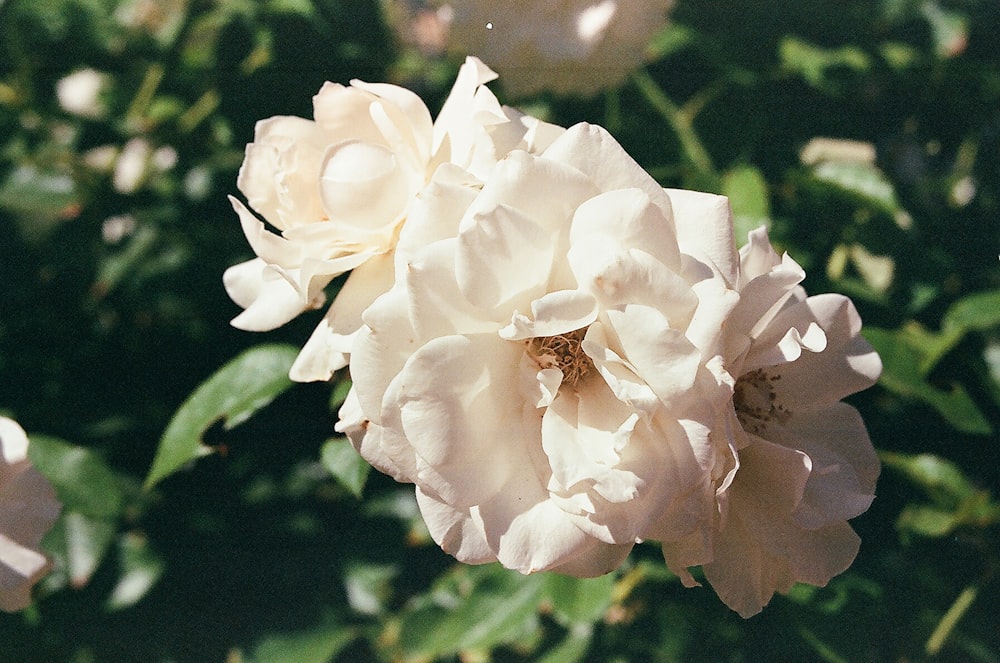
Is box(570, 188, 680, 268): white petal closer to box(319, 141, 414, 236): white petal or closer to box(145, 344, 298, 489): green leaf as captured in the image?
box(319, 141, 414, 236): white petal

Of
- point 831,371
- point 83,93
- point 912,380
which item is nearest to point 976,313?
point 912,380

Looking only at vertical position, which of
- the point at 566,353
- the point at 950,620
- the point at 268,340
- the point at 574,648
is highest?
the point at 566,353

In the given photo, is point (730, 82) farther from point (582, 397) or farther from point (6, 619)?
point (6, 619)

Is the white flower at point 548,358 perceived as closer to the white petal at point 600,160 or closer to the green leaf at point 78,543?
the white petal at point 600,160

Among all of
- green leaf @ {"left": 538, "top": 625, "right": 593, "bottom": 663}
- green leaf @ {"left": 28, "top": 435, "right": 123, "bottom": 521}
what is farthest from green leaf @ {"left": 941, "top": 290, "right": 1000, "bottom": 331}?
green leaf @ {"left": 28, "top": 435, "right": 123, "bottom": 521}

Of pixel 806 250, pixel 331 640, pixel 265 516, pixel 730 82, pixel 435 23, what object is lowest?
pixel 331 640

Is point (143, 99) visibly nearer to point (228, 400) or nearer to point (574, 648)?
point (228, 400)

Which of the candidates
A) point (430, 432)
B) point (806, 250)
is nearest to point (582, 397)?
point (430, 432)

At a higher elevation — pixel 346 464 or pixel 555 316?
pixel 555 316
